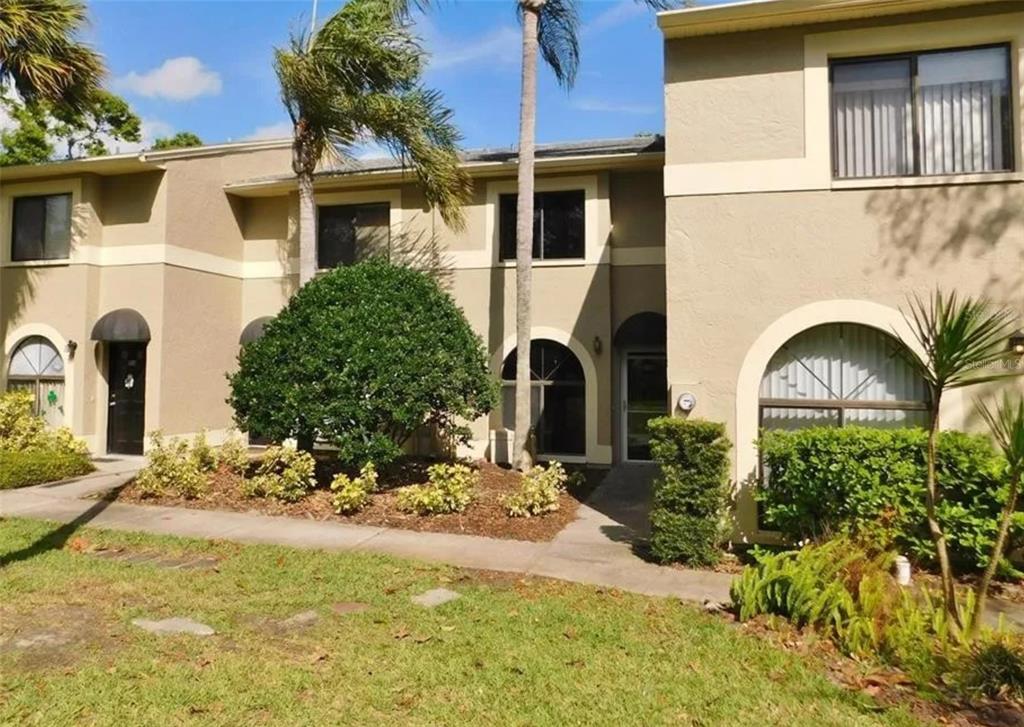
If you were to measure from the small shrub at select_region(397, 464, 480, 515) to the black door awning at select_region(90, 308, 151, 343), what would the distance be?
8.50 m

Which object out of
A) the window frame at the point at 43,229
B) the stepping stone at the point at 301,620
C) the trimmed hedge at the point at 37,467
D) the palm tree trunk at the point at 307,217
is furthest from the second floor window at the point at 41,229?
the stepping stone at the point at 301,620

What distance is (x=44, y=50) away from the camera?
11305 mm

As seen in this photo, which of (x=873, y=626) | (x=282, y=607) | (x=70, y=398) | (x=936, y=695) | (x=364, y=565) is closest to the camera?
(x=936, y=695)

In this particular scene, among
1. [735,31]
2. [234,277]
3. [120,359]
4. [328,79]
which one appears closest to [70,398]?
[120,359]

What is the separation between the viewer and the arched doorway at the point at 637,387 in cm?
1408

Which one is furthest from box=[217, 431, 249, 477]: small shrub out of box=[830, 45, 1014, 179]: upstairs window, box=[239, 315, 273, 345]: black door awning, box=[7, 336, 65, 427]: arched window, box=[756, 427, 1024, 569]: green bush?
box=[830, 45, 1014, 179]: upstairs window

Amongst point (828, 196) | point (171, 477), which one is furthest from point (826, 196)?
point (171, 477)

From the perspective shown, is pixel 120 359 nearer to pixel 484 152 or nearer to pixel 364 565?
pixel 484 152

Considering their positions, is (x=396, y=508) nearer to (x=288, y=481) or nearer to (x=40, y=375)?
(x=288, y=481)

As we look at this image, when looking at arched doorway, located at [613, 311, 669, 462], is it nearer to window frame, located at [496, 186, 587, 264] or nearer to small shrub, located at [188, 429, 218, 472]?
window frame, located at [496, 186, 587, 264]

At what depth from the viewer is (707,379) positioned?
848cm

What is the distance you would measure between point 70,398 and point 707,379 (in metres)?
14.2

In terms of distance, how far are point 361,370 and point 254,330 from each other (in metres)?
7.48

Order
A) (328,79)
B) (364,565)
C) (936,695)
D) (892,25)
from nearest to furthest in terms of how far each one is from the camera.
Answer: (936,695)
(364,565)
(892,25)
(328,79)
